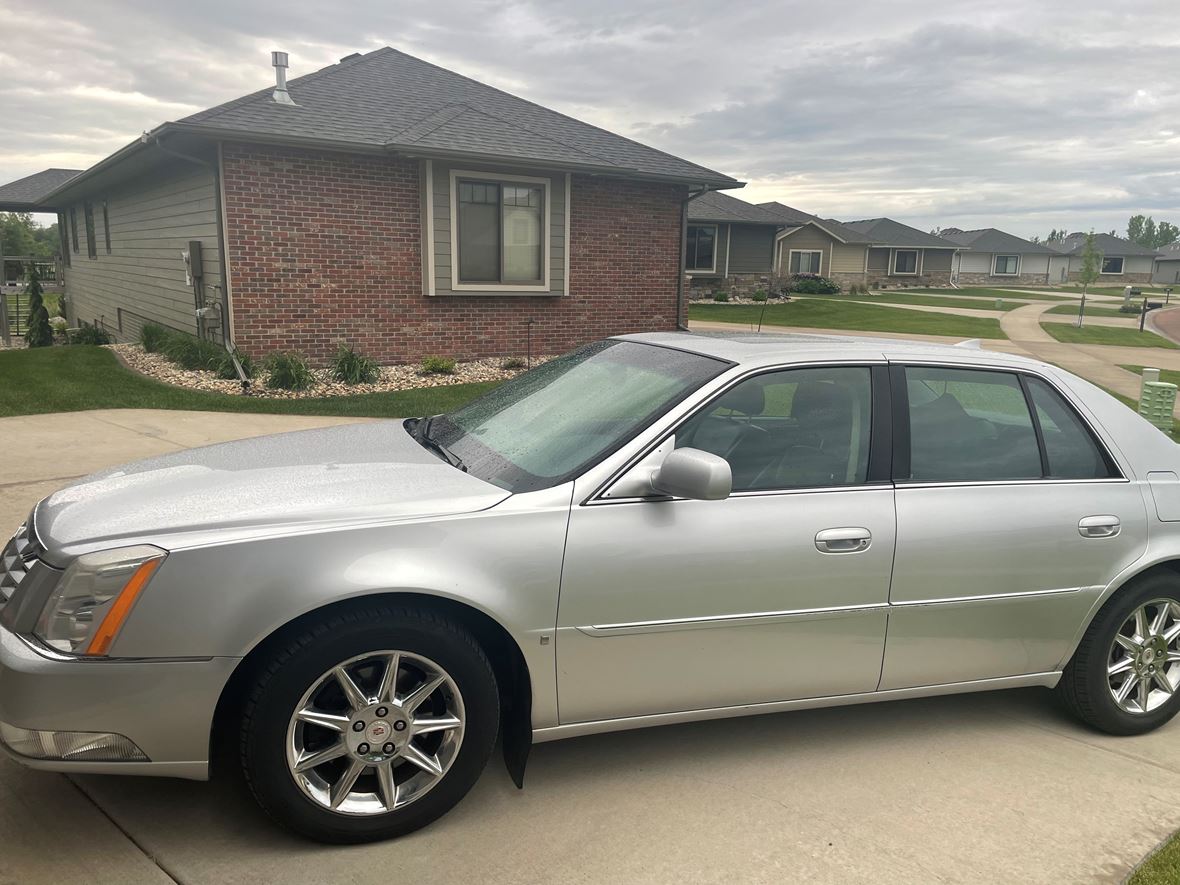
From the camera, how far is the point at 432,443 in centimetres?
379

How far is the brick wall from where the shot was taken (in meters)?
12.2

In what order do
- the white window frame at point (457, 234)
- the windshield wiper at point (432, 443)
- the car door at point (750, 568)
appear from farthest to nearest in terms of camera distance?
1. the white window frame at point (457, 234)
2. the windshield wiper at point (432, 443)
3. the car door at point (750, 568)

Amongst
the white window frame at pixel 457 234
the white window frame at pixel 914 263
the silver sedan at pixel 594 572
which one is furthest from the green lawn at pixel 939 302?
the silver sedan at pixel 594 572

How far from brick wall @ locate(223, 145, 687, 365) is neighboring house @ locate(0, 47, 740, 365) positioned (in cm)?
2

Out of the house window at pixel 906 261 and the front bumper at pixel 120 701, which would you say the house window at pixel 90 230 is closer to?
the front bumper at pixel 120 701

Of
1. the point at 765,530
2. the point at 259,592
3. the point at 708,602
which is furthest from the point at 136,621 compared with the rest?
the point at 765,530

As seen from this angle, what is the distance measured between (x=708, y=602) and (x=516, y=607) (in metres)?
0.67

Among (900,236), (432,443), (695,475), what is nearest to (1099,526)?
(695,475)

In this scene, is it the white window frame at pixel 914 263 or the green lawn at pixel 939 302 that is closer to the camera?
the green lawn at pixel 939 302

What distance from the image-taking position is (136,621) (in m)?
2.58

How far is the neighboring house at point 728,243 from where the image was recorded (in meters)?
38.1

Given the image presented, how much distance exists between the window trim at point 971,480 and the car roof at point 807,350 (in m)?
0.03

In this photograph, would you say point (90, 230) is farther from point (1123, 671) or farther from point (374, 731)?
point (1123, 671)

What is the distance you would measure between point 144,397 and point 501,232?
561 cm
